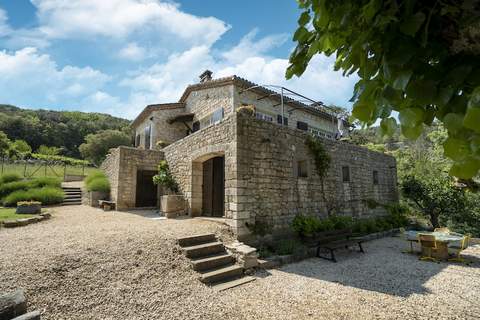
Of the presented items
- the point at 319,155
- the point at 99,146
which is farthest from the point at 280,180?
the point at 99,146

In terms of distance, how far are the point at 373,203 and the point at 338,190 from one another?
9.51 feet

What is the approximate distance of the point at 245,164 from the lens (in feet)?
20.4

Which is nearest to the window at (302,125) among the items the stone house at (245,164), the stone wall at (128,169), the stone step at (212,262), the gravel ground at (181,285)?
the stone house at (245,164)

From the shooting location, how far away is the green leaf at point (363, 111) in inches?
44.0

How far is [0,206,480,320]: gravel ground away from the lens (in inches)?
134

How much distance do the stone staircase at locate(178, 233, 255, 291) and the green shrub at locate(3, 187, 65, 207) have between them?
9522 mm

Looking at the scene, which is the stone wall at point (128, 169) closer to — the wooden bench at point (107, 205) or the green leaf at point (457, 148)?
the wooden bench at point (107, 205)

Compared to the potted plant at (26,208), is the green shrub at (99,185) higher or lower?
higher

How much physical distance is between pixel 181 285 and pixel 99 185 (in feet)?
33.3

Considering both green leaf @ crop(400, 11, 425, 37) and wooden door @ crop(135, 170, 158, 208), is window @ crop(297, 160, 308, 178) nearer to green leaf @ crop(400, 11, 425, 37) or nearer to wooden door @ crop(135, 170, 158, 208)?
green leaf @ crop(400, 11, 425, 37)

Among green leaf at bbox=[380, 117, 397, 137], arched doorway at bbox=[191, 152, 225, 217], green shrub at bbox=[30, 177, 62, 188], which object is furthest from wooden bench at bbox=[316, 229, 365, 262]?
green shrub at bbox=[30, 177, 62, 188]

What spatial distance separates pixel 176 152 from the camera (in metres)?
9.88

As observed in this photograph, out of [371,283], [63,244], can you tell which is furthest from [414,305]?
[63,244]

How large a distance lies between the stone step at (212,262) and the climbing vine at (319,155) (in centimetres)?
452
